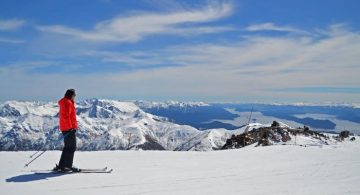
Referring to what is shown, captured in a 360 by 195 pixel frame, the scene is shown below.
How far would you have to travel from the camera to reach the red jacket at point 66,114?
42.0ft

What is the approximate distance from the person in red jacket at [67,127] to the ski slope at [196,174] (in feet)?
2.43

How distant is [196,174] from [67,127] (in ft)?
14.7

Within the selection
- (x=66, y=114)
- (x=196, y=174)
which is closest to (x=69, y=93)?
(x=66, y=114)

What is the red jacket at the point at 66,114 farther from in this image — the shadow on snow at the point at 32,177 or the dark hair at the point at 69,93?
the shadow on snow at the point at 32,177

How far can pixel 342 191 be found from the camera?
10086 mm

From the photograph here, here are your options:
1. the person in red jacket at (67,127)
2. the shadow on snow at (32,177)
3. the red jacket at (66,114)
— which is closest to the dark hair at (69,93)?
the person in red jacket at (67,127)

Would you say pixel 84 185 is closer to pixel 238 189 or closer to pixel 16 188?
pixel 16 188

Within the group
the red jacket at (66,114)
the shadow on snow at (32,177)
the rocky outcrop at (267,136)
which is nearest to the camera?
the shadow on snow at (32,177)

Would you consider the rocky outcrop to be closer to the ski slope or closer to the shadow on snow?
the ski slope

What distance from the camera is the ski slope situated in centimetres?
1042

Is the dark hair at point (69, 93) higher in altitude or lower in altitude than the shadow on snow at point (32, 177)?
higher

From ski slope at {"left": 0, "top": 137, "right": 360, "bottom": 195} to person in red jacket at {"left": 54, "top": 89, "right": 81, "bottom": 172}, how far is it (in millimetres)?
739

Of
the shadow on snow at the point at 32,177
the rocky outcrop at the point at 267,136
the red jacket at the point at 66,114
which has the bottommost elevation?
the shadow on snow at the point at 32,177

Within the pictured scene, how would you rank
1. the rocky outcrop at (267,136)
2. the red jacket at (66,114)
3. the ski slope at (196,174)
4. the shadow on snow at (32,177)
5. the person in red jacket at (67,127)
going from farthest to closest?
the rocky outcrop at (267,136), the red jacket at (66,114), the person in red jacket at (67,127), the shadow on snow at (32,177), the ski slope at (196,174)
